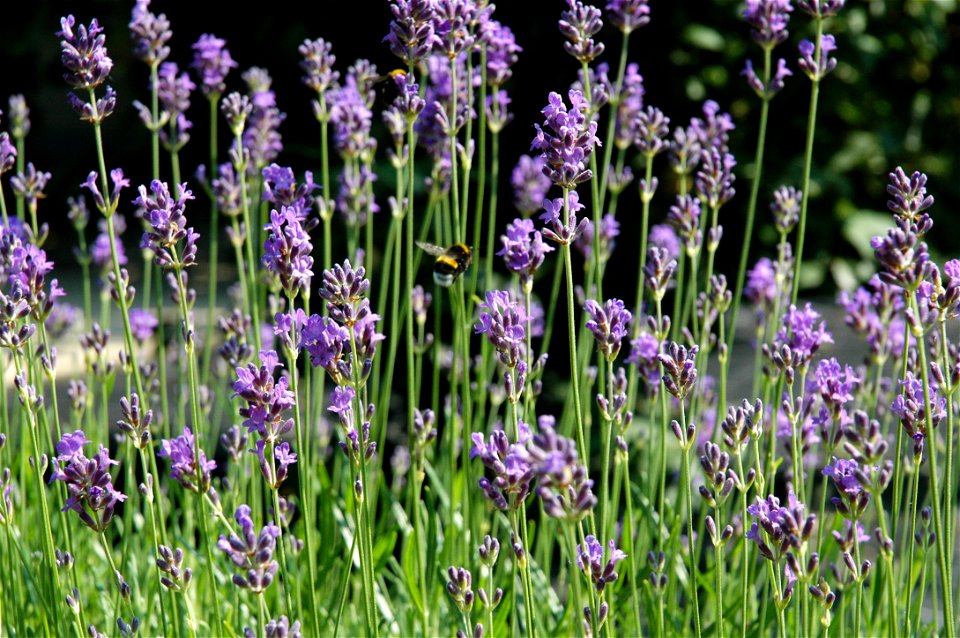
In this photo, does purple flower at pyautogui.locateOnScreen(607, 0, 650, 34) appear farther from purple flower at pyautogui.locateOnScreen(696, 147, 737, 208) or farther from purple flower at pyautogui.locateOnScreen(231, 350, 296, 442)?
purple flower at pyautogui.locateOnScreen(231, 350, 296, 442)

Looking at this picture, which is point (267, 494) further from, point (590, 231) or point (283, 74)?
point (283, 74)

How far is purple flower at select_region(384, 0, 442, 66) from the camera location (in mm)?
2297

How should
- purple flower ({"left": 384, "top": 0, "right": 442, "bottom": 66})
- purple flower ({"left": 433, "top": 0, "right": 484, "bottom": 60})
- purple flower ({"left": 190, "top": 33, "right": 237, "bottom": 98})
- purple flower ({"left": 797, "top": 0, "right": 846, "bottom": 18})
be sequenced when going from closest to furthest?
1. purple flower ({"left": 384, "top": 0, "right": 442, "bottom": 66})
2. purple flower ({"left": 433, "top": 0, "right": 484, "bottom": 60})
3. purple flower ({"left": 797, "top": 0, "right": 846, "bottom": 18})
4. purple flower ({"left": 190, "top": 33, "right": 237, "bottom": 98})

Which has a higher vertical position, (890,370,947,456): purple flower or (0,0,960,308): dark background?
(0,0,960,308): dark background

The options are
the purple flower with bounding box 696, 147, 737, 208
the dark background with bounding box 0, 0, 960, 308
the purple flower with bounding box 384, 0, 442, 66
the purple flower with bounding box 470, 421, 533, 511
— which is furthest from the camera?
the dark background with bounding box 0, 0, 960, 308

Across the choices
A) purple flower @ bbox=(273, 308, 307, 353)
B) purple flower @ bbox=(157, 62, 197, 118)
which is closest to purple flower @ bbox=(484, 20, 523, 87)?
purple flower @ bbox=(157, 62, 197, 118)

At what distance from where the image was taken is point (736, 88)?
5.47 meters

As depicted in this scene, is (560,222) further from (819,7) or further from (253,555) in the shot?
(819,7)

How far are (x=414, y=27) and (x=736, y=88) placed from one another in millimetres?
3487

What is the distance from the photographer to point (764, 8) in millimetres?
2869

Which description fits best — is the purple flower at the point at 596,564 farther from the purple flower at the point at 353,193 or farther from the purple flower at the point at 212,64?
the purple flower at the point at 212,64

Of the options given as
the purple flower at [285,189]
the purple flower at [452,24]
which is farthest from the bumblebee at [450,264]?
the purple flower at [452,24]

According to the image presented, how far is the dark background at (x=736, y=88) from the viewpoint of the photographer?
525 centimetres

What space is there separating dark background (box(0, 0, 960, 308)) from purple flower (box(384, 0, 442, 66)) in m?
2.66
